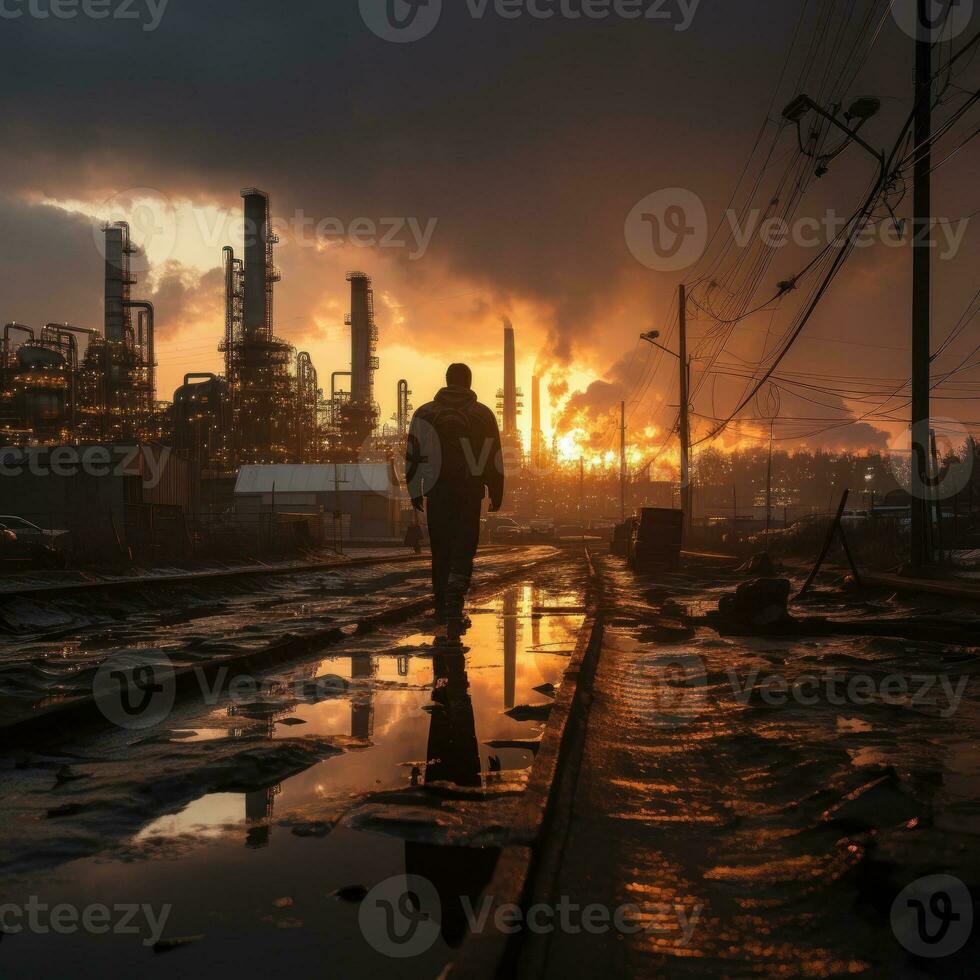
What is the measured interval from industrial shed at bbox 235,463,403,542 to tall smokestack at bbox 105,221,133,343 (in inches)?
485

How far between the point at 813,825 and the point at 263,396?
2464 inches

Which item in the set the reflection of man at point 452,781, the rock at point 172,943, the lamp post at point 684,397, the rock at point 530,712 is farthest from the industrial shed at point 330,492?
the rock at point 172,943

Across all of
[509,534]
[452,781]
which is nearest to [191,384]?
[509,534]

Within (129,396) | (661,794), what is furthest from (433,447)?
(129,396)

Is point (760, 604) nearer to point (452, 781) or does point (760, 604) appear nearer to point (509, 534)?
point (452, 781)

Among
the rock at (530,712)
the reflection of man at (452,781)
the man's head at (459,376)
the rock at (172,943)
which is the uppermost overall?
the man's head at (459,376)

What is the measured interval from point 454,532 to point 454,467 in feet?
1.83

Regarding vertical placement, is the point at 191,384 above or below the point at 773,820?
above

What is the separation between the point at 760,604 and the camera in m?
8.80

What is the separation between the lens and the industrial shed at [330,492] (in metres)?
57.9

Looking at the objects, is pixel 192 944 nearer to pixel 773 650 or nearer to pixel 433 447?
pixel 433 447

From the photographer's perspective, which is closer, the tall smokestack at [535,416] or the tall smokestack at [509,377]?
the tall smokestack at [509,377]

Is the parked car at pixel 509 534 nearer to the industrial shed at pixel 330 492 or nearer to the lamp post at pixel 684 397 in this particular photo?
the industrial shed at pixel 330 492

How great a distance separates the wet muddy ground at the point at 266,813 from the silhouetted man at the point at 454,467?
1541mm
